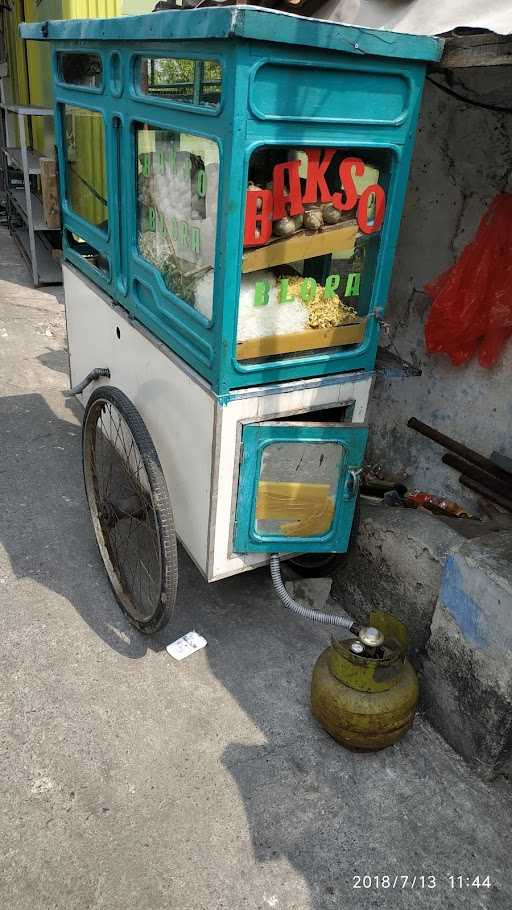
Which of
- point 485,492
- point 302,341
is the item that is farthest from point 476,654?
point 302,341

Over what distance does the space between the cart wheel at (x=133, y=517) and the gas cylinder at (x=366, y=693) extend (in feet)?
2.48

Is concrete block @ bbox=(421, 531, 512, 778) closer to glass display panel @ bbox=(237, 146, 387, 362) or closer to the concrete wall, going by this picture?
glass display panel @ bbox=(237, 146, 387, 362)

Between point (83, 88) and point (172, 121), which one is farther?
point (83, 88)

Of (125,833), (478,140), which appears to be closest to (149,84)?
(478,140)

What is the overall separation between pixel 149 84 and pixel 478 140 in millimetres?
1785

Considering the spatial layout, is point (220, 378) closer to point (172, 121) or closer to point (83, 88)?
point (172, 121)

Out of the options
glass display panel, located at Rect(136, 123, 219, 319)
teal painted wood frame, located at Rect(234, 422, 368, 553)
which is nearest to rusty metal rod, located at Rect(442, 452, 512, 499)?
teal painted wood frame, located at Rect(234, 422, 368, 553)

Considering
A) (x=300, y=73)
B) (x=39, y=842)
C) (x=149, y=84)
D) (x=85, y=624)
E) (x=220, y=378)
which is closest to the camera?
(x=300, y=73)

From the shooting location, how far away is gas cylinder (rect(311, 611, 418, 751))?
2629 millimetres

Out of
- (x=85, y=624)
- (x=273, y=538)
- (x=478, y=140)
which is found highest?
(x=478, y=140)

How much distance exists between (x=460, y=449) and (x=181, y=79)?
96.7 inches

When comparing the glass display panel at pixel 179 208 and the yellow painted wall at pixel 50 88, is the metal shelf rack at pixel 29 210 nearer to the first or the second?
the yellow painted wall at pixel 50 88

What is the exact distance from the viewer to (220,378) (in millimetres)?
A: 2541

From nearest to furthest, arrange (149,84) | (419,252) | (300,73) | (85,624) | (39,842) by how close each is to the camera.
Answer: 1. (300,73)
2. (39,842)
3. (149,84)
4. (85,624)
5. (419,252)
